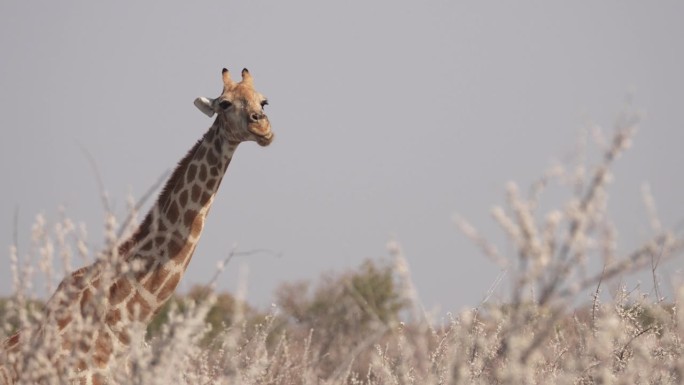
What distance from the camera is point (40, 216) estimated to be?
430 cm

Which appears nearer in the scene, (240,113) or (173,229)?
(173,229)

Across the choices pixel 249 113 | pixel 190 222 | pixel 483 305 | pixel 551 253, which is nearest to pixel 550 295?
pixel 551 253

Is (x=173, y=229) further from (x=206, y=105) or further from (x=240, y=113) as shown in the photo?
(x=206, y=105)

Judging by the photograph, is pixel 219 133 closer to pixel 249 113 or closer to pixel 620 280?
pixel 249 113

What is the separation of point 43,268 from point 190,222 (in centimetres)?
279

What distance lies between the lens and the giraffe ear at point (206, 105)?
26.1 ft

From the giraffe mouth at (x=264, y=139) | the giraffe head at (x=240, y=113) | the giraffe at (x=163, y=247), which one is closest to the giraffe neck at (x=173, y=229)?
the giraffe at (x=163, y=247)

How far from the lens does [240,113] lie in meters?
7.61

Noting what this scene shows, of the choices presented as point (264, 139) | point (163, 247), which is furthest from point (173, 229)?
point (264, 139)

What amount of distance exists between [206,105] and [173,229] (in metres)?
1.42

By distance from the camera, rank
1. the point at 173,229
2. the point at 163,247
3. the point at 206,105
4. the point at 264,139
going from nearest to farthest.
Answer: the point at 163,247
the point at 173,229
the point at 264,139
the point at 206,105

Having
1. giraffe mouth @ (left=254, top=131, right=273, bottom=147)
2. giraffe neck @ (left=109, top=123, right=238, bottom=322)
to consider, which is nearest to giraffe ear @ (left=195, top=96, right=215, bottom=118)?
giraffe neck @ (left=109, top=123, right=238, bottom=322)

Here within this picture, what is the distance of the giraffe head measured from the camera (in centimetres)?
752

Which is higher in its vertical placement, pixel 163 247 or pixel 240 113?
pixel 240 113
